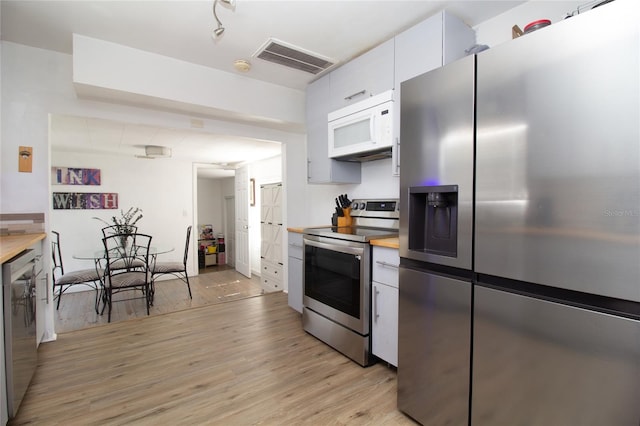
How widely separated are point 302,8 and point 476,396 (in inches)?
92.6

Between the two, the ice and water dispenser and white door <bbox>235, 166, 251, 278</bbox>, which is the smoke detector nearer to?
white door <bbox>235, 166, 251, 278</bbox>

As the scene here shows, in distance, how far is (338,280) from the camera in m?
2.38

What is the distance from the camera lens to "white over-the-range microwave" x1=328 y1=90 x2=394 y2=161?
2.30 meters

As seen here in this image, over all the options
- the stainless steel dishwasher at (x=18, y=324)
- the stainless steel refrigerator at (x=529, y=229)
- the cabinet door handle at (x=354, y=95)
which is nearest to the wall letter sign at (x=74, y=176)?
the stainless steel dishwasher at (x=18, y=324)

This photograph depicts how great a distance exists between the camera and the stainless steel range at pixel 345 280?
85.4 inches

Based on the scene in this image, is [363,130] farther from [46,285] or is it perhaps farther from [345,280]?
[46,285]

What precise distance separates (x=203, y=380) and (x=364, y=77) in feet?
8.40

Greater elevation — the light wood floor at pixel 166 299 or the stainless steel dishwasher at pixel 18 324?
the stainless steel dishwasher at pixel 18 324

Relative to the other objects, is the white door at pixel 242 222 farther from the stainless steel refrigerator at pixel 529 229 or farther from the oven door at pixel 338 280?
the stainless steel refrigerator at pixel 529 229

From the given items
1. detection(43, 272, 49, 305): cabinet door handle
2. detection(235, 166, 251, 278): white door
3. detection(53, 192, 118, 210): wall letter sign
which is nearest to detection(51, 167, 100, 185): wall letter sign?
detection(53, 192, 118, 210): wall letter sign

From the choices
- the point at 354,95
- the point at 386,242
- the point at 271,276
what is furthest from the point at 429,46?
the point at 271,276

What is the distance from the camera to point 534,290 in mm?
1175

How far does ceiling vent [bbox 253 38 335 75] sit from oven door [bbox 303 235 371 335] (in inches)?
60.3

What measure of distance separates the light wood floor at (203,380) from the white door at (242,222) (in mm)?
3632
